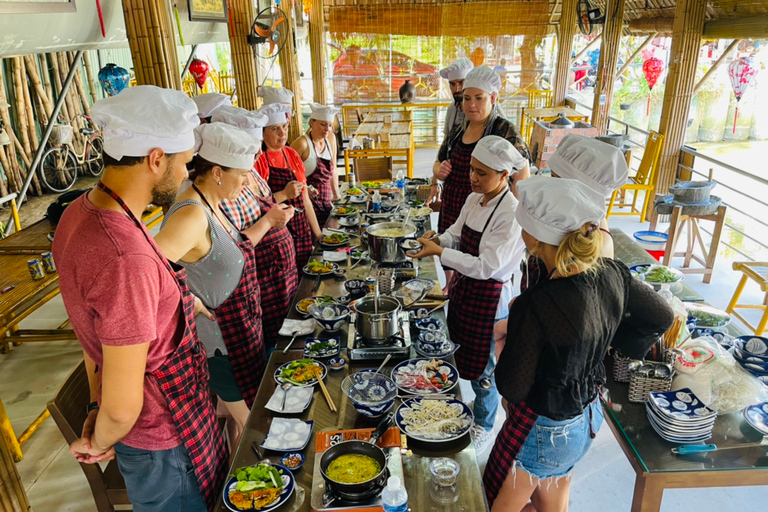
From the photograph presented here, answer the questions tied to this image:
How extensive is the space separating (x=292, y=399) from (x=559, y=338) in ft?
3.82

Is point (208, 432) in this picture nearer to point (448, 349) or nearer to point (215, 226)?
point (215, 226)

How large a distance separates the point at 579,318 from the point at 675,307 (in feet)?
3.69

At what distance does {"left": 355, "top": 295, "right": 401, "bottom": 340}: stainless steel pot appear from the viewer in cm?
251

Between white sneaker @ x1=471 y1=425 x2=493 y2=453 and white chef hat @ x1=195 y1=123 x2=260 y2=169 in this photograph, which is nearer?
white chef hat @ x1=195 y1=123 x2=260 y2=169

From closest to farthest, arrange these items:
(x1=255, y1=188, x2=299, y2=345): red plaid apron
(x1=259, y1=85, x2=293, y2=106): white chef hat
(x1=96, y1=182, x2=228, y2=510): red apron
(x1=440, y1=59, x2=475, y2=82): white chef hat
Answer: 1. (x1=96, y1=182, x2=228, y2=510): red apron
2. (x1=255, y1=188, x2=299, y2=345): red plaid apron
3. (x1=259, y1=85, x2=293, y2=106): white chef hat
4. (x1=440, y1=59, x2=475, y2=82): white chef hat

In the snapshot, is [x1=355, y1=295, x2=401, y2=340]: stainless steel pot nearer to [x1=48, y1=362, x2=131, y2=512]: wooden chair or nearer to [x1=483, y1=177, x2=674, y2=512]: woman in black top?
[x1=483, y1=177, x2=674, y2=512]: woman in black top

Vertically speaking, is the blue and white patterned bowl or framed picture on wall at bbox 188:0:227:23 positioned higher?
framed picture on wall at bbox 188:0:227:23

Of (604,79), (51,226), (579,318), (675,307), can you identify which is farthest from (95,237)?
(604,79)

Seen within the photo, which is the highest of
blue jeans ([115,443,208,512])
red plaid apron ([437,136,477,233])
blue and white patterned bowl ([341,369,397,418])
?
red plaid apron ([437,136,477,233])

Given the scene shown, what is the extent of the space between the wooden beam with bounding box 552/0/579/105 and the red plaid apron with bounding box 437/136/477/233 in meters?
8.48

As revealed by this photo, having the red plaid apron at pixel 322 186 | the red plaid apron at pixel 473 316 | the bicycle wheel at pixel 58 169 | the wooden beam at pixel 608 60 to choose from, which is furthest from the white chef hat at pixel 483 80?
the bicycle wheel at pixel 58 169

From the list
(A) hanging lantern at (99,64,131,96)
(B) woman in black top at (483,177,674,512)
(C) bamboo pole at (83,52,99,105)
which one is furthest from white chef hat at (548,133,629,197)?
(C) bamboo pole at (83,52,99,105)

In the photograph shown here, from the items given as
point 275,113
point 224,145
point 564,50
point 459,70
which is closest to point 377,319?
point 224,145

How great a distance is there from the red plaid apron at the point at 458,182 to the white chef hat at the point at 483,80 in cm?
43
